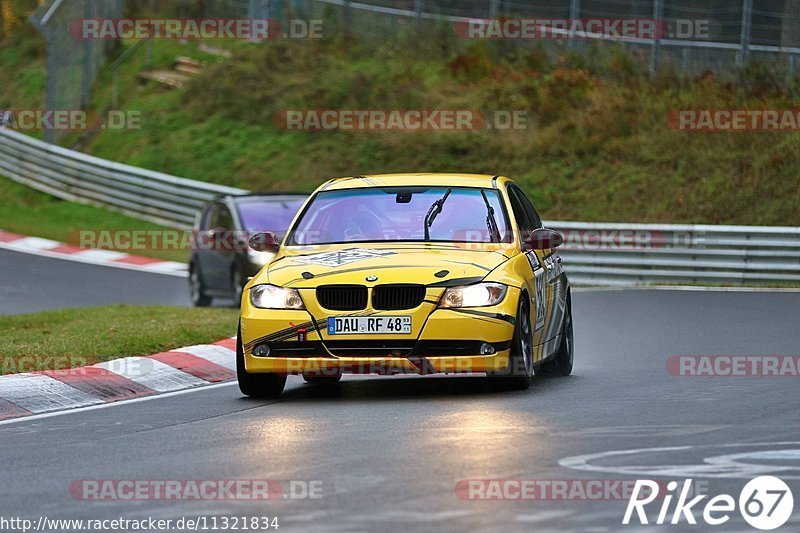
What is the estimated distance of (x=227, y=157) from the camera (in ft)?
126

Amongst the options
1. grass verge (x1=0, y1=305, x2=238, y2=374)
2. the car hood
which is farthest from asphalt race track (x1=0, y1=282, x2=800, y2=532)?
grass verge (x1=0, y1=305, x2=238, y2=374)

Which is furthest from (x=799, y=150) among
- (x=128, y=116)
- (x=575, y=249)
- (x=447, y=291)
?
(x=447, y=291)

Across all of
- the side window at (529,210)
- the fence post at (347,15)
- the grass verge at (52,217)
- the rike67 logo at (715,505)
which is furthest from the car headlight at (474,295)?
the fence post at (347,15)

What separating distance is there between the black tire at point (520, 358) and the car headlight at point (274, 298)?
4.44 feet

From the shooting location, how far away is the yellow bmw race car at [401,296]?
11.2 metres

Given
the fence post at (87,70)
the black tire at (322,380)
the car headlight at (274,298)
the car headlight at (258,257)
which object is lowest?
the black tire at (322,380)

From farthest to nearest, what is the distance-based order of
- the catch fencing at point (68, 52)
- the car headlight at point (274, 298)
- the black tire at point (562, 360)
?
1. the catch fencing at point (68, 52)
2. the black tire at point (562, 360)
3. the car headlight at point (274, 298)

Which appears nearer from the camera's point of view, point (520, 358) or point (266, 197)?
point (520, 358)

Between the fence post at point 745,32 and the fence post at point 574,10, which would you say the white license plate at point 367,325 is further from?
the fence post at point 574,10

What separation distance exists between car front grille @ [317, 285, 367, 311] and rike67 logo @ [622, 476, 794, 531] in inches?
159

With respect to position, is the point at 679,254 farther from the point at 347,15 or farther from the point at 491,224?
the point at 347,15

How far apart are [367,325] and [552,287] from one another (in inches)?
87.0

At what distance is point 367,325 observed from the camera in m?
11.2

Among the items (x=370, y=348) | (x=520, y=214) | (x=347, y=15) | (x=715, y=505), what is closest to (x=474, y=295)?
(x=370, y=348)
